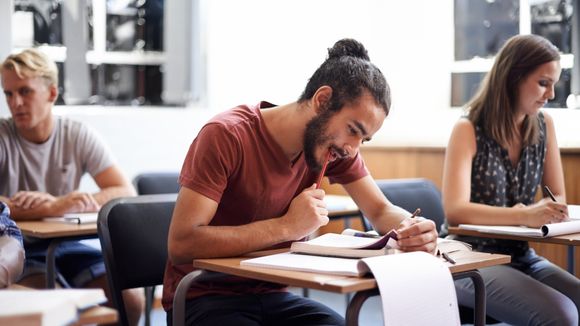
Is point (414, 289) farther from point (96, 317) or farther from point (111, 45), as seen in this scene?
point (111, 45)

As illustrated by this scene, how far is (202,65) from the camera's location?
4410mm

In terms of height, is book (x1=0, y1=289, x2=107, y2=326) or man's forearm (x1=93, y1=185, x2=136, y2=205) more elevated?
book (x1=0, y1=289, x2=107, y2=326)

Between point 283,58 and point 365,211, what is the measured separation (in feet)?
8.28

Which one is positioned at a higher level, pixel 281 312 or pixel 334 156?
pixel 334 156

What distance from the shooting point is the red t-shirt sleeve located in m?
1.74

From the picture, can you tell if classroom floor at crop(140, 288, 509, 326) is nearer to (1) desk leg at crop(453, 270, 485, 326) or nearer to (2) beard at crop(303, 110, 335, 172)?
(1) desk leg at crop(453, 270, 485, 326)

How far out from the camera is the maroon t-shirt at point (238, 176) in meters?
1.77

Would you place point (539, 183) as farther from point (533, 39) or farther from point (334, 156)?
point (334, 156)

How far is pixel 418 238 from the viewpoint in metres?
1.73

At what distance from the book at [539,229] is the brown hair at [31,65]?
5.82 ft

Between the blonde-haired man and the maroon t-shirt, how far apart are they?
0.98 meters

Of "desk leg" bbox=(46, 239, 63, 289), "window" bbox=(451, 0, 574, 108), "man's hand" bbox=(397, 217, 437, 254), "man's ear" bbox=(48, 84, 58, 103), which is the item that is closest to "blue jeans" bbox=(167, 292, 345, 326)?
"man's hand" bbox=(397, 217, 437, 254)

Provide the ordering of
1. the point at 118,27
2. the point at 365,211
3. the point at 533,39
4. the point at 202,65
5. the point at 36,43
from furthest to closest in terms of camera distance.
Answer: the point at 202,65 < the point at 118,27 < the point at 36,43 < the point at 533,39 < the point at 365,211

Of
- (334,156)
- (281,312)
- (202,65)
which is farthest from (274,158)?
(202,65)
